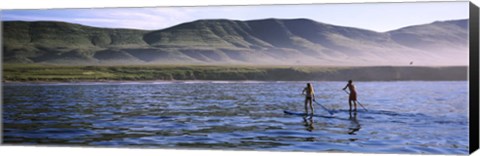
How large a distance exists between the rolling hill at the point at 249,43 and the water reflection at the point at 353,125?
5.67 ft

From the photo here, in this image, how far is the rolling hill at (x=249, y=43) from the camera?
974 inches

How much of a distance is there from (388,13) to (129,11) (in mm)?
8300

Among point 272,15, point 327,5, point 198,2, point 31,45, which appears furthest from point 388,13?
point 31,45

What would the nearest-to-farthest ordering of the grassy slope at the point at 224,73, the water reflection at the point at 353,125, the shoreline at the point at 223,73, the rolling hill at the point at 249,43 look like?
the water reflection at the point at 353,125
the rolling hill at the point at 249,43
the shoreline at the point at 223,73
the grassy slope at the point at 224,73

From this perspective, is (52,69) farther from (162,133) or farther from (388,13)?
(388,13)

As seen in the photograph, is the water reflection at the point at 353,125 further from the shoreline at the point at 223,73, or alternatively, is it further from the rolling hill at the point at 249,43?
the rolling hill at the point at 249,43

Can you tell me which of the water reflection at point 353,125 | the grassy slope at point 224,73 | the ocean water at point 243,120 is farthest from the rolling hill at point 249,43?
the water reflection at point 353,125

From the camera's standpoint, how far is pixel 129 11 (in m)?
26.5

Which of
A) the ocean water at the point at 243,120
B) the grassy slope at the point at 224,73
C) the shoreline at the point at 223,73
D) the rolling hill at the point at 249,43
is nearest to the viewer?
the ocean water at the point at 243,120

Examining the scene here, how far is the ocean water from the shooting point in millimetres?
22672

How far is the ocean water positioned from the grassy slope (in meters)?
0.37

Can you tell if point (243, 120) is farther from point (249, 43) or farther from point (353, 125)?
point (353, 125)

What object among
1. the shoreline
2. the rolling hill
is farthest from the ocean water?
the rolling hill

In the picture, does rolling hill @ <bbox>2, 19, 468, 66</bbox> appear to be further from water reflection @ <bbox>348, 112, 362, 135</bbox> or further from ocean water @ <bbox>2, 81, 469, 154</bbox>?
water reflection @ <bbox>348, 112, 362, 135</bbox>
